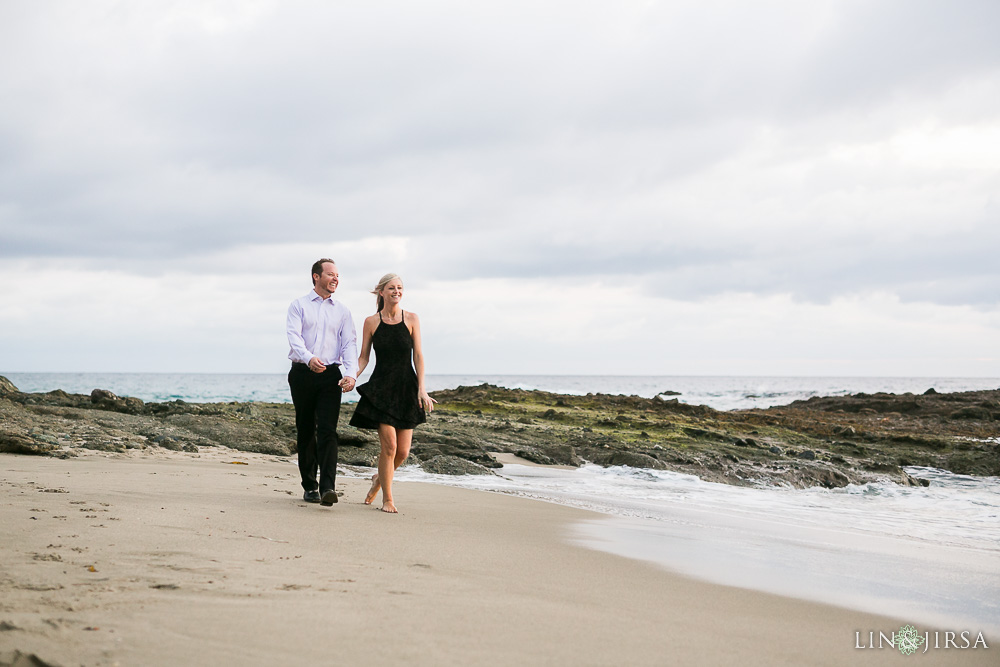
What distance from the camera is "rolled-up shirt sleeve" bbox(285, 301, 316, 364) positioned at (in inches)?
233

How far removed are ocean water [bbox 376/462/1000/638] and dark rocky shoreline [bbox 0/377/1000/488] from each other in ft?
2.82

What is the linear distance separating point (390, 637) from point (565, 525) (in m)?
3.73

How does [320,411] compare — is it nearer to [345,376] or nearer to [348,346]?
[345,376]

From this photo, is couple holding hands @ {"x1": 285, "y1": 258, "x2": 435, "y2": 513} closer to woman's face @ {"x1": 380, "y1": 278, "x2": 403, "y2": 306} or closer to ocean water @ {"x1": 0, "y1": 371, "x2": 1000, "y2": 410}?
woman's face @ {"x1": 380, "y1": 278, "x2": 403, "y2": 306}

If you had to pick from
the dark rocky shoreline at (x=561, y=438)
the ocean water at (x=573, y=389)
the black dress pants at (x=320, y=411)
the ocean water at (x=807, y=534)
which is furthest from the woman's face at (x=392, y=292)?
the ocean water at (x=573, y=389)

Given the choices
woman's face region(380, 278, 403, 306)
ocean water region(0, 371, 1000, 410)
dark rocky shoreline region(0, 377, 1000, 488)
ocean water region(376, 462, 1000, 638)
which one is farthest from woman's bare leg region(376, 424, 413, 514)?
ocean water region(0, 371, 1000, 410)

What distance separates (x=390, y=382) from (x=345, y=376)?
15.4 inches

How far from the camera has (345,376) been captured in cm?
607

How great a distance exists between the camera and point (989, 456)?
15.3m

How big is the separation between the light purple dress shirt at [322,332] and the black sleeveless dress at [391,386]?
213mm

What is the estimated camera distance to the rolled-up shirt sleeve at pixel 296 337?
592cm

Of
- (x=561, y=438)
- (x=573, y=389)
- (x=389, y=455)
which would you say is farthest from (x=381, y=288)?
(x=573, y=389)

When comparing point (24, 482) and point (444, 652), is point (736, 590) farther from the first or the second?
point (24, 482)

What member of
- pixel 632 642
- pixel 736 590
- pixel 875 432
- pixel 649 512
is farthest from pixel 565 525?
pixel 875 432
